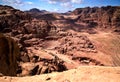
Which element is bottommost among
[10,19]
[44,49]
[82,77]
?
[44,49]

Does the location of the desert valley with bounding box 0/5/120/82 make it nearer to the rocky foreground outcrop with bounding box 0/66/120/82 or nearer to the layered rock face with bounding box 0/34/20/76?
the layered rock face with bounding box 0/34/20/76

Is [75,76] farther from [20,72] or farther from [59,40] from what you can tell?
[59,40]

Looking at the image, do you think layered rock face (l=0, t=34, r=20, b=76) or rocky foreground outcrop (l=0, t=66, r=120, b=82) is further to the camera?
layered rock face (l=0, t=34, r=20, b=76)

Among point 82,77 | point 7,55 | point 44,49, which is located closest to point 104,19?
point 44,49

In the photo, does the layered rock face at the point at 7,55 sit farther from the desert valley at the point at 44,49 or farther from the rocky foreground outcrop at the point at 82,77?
the rocky foreground outcrop at the point at 82,77

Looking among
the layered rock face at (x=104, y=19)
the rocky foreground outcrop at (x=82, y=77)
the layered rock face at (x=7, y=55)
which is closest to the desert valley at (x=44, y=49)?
the layered rock face at (x=7, y=55)

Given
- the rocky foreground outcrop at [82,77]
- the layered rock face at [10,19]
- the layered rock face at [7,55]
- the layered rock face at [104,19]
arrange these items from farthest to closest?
the layered rock face at [104,19], the layered rock face at [10,19], the layered rock face at [7,55], the rocky foreground outcrop at [82,77]

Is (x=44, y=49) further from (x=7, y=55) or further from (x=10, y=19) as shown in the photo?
(x=7, y=55)

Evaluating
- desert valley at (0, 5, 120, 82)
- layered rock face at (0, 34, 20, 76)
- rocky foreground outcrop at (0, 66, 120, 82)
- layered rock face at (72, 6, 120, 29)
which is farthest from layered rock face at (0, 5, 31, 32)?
layered rock face at (72, 6, 120, 29)

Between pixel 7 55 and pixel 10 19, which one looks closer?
pixel 7 55

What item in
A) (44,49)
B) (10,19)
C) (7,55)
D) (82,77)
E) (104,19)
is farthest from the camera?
(104,19)

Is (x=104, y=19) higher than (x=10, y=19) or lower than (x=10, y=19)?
lower

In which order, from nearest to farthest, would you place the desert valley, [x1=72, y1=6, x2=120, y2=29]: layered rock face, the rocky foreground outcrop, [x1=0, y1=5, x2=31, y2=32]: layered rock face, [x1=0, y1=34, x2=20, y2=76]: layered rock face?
1. the rocky foreground outcrop
2. [x1=0, y1=34, x2=20, y2=76]: layered rock face
3. the desert valley
4. [x1=0, y1=5, x2=31, y2=32]: layered rock face
5. [x1=72, y1=6, x2=120, y2=29]: layered rock face

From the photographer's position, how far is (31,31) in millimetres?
51781
